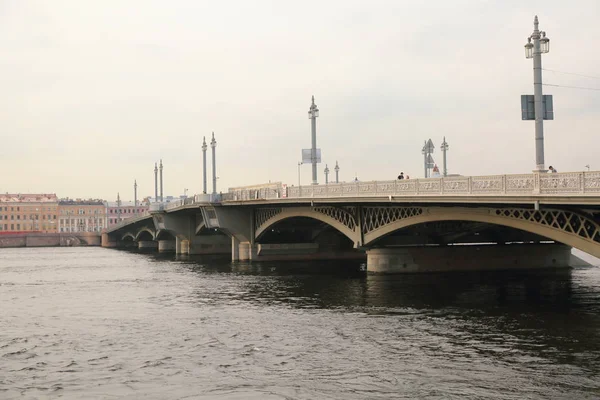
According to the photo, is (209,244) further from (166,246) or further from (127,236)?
(127,236)

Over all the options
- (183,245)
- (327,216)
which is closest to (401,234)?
(327,216)

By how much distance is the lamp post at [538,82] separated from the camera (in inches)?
1056

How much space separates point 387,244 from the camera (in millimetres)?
58094

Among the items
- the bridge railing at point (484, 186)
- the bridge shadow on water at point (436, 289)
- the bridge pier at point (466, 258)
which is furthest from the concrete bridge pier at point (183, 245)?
the bridge railing at point (484, 186)

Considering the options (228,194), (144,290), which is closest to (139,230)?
(228,194)

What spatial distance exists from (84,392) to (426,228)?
34.2 meters

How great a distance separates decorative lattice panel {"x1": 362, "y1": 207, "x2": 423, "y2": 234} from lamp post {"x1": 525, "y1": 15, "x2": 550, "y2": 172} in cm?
1373

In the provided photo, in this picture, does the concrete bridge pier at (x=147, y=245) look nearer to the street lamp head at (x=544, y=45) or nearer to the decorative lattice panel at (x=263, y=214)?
the decorative lattice panel at (x=263, y=214)

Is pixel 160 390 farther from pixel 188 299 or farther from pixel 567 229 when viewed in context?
pixel 188 299

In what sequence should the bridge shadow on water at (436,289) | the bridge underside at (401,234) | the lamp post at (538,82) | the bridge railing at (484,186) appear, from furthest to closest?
the bridge shadow on water at (436,289), the bridge underside at (401,234), the lamp post at (538,82), the bridge railing at (484,186)

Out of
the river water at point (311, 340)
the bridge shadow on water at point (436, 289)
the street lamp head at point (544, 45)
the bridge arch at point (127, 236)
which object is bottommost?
the river water at point (311, 340)

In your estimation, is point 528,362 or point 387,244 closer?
point 528,362

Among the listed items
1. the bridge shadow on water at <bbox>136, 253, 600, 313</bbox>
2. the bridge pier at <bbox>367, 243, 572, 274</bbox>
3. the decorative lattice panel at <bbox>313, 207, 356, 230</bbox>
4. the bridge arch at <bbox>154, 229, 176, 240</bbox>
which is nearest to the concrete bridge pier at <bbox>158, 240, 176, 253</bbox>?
the bridge arch at <bbox>154, 229, 176, 240</bbox>

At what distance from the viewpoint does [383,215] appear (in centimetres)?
4572
